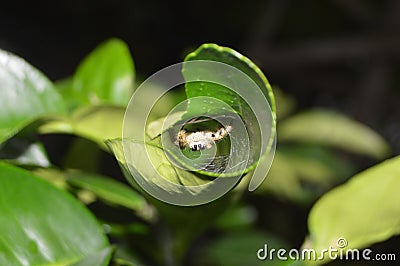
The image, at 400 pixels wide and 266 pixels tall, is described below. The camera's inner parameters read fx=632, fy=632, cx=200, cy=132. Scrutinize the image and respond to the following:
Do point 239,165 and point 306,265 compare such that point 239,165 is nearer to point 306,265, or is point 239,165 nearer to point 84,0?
point 306,265

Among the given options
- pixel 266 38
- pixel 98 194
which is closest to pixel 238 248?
pixel 98 194

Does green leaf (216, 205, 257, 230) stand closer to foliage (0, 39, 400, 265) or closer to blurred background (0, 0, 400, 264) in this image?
foliage (0, 39, 400, 265)

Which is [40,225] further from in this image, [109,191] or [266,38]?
[266,38]

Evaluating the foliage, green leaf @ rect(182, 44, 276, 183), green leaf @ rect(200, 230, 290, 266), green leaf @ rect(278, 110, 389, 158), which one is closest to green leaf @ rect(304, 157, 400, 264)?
the foliage

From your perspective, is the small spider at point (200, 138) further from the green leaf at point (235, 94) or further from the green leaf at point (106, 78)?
the green leaf at point (106, 78)

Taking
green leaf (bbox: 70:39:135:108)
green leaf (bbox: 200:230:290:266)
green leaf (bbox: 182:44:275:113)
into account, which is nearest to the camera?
green leaf (bbox: 182:44:275:113)

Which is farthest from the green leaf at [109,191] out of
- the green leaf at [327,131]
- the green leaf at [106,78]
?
the green leaf at [327,131]
